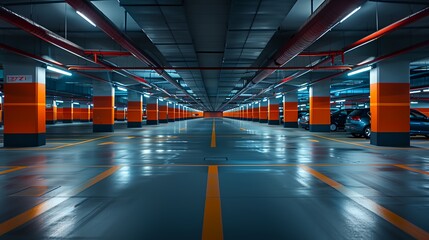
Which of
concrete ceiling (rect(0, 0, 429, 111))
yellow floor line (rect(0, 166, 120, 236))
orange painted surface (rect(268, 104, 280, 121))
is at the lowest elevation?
yellow floor line (rect(0, 166, 120, 236))

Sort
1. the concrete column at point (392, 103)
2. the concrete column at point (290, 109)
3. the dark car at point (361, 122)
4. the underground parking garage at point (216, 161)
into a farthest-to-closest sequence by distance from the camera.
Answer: the concrete column at point (290, 109)
the dark car at point (361, 122)
the concrete column at point (392, 103)
the underground parking garage at point (216, 161)

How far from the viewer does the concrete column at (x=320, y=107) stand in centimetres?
2152

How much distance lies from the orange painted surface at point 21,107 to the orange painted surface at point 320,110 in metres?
17.9

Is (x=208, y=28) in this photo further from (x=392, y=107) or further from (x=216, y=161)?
(x=392, y=107)

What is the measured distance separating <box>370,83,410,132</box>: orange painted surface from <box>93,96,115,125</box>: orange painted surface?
18330mm

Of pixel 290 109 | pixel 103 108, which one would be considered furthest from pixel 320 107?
pixel 103 108

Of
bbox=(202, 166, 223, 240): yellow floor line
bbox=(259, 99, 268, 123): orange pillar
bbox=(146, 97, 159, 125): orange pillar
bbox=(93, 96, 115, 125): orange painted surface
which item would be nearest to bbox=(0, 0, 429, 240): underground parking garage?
bbox=(202, 166, 223, 240): yellow floor line

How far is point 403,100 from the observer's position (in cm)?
1211

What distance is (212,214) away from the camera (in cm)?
391

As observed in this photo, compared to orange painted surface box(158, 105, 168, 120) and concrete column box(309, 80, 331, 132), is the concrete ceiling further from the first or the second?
orange painted surface box(158, 105, 168, 120)

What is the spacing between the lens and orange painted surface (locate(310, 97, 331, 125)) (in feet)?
70.6

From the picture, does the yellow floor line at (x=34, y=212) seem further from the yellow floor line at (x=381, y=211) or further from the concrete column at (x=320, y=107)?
the concrete column at (x=320, y=107)

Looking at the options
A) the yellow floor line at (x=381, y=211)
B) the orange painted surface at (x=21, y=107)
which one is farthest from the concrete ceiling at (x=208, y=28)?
the yellow floor line at (x=381, y=211)

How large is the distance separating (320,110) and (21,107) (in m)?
19.0
